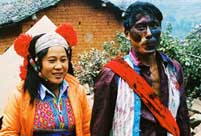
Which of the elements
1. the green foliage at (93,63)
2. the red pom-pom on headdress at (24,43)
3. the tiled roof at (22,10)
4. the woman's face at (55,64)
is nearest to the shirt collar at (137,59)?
the woman's face at (55,64)

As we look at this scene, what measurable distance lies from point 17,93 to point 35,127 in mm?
304

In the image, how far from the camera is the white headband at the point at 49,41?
16.3ft

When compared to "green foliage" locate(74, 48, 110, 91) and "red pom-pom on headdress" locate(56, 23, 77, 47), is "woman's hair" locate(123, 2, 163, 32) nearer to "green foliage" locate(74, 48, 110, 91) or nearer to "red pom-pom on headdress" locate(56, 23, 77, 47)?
"red pom-pom on headdress" locate(56, 23, 77, 47)

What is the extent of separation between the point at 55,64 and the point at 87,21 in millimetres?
15293

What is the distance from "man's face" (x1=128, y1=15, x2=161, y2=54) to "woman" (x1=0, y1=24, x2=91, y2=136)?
1.01 meters

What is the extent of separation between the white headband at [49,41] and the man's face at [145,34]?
1.09 m

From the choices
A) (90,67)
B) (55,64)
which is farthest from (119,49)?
(55,64)

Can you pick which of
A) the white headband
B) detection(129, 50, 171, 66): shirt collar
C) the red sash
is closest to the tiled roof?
the white headband

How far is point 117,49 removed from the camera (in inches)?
523

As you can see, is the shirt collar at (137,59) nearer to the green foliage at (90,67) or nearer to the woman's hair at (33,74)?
the woman's hair at (33,74)

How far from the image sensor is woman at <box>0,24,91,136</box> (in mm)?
4906

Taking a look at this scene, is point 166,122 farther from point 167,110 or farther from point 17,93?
point 17,93

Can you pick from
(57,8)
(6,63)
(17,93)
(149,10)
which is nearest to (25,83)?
(17,93)

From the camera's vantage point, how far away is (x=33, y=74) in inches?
199
